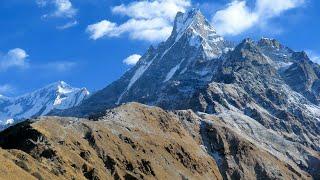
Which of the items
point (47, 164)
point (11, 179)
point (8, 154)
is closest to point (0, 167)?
point (11, 179)

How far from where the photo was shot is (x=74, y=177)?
19862 cm

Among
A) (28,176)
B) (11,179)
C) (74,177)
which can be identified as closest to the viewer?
(11,179)

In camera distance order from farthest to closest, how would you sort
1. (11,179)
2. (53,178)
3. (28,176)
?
1. (53,178)
2. (28,176)
3. (11,179)

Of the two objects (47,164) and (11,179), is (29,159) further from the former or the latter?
(11,179)

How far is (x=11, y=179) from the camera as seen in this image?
150 meters

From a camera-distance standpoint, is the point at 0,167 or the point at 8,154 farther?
the point at 8,154

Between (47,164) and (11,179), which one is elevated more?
(47,164)

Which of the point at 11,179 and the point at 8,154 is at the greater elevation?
the point at 8,154

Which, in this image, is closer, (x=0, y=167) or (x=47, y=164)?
(x=0, y=167)

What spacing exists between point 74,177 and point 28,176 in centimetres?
3770

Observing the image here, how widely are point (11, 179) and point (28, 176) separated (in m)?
12.4

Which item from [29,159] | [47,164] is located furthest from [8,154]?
[47,164]

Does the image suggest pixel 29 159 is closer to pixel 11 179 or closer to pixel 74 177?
pixel 74 177

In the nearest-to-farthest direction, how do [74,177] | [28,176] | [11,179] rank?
1. [11,179]
2. [28,176]
3. [74,177]
